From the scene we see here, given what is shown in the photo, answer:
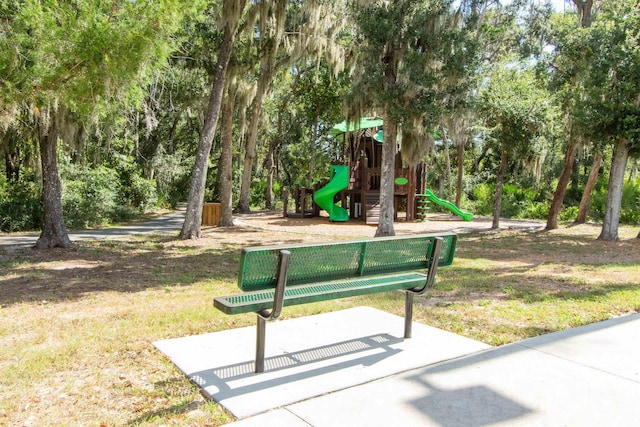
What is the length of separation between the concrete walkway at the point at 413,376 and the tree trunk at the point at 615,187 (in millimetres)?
9562

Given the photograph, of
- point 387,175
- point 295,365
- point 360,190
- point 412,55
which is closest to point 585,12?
point 412,55

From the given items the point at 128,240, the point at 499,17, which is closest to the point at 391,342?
the point at 128,240

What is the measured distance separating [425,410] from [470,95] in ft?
34.9

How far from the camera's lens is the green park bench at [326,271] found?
3391 mm

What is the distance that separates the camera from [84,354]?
12.2ft

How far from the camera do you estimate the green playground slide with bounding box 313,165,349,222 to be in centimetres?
1933

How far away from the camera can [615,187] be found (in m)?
12.9

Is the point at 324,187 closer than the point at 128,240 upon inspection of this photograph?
No

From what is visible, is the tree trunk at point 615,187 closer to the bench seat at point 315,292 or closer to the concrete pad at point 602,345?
the concrete pad at point 602,345

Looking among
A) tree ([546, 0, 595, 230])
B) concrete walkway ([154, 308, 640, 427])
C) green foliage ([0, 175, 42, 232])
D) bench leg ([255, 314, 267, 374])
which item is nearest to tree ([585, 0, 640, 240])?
tree ([546, 0, 595, 230])

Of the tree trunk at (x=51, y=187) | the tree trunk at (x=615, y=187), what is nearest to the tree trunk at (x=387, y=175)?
the tree trunk at (x=615, y=187)

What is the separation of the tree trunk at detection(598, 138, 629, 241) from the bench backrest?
406 inches

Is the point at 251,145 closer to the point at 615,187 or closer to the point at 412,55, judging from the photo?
the point at 412,55

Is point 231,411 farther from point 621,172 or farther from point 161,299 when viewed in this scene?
point 621,172
